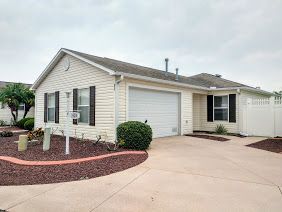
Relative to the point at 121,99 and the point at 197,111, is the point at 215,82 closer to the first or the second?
the point at 197,111

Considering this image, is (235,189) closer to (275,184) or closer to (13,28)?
(275,184)

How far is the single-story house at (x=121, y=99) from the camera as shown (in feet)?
32.1

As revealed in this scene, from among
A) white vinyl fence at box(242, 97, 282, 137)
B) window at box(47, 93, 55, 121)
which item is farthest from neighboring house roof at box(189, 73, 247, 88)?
window at box(47, 93, 55, 121)

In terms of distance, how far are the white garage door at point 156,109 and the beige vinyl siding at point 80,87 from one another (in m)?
1.13

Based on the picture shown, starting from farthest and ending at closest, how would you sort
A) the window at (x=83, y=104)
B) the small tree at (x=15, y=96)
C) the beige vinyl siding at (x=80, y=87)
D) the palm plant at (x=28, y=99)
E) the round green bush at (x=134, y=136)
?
1. the palm plant at (x=28, y=99)
2. the small tree at (x=15, y=96)
3. the window at (x=83, y=104)
4. the beige vinyl siding at (x=80, y=87)
5. the round green bush at (x=134, y=136)

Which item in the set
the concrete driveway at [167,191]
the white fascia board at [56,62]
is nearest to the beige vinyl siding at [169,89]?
the white fascia board at [56,62]

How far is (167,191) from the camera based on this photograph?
4.26m

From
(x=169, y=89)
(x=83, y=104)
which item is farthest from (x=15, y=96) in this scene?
(x=169, y=89)

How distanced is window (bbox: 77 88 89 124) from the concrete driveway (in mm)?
5477

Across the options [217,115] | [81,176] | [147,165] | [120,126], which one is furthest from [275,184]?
[217,115]

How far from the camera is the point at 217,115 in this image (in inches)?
574

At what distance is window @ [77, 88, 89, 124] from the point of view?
10984mm

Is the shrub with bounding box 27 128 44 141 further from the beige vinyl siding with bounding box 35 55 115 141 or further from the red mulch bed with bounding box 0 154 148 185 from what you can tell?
the red mulch bed with bounding box 0 154 148 185

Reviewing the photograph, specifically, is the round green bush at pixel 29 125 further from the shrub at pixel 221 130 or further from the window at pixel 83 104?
the shrub at pixel 221 130
